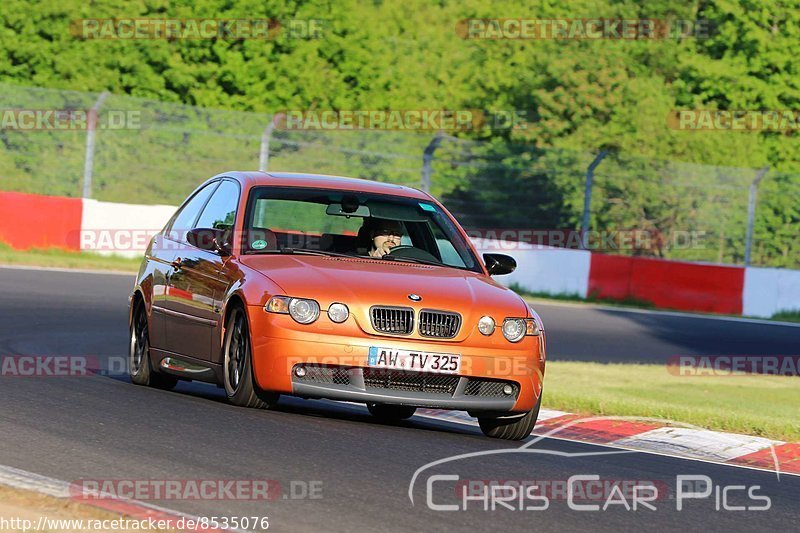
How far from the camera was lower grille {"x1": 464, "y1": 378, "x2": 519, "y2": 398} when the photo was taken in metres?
9.10

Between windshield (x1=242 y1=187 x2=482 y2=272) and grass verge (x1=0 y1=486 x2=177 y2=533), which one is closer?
grass verge (x1=0 y1=486 x2=177 y2=533)

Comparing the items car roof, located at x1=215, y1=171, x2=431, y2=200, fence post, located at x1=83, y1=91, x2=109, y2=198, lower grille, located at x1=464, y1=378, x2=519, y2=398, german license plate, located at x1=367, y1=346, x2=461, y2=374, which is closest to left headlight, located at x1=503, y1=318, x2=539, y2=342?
lower grille, located at x1=464, y1=378, x2=519, y2=398

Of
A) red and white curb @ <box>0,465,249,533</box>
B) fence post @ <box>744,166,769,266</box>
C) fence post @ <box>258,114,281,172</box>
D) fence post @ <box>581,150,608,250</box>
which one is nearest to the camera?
red and white curb @ <box>0,465,249,533</box>

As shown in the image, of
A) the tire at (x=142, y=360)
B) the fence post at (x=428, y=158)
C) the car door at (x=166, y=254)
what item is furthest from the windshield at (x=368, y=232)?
the fence post at (x=428, y=158)

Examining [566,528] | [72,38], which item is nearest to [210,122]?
[72,38]

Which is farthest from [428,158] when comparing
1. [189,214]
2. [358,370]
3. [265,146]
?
[358,370]

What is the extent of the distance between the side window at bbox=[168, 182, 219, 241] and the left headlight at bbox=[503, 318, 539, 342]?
2.81 m

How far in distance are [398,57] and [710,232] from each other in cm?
3013

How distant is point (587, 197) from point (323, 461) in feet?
71.7

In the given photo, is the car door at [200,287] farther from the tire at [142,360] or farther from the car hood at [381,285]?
the tire at [142,360]

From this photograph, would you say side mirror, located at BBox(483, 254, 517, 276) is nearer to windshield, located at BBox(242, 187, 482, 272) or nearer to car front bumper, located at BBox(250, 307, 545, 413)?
windshield, located at BBox(242, 187, 482, 272)

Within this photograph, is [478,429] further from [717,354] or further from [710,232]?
[710,232]

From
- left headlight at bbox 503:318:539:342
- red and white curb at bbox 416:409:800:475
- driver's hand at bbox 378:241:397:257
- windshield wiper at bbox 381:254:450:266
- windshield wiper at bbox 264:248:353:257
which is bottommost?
red and white curb at bbox 416:409:800:475

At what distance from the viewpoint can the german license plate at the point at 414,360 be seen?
884cm
